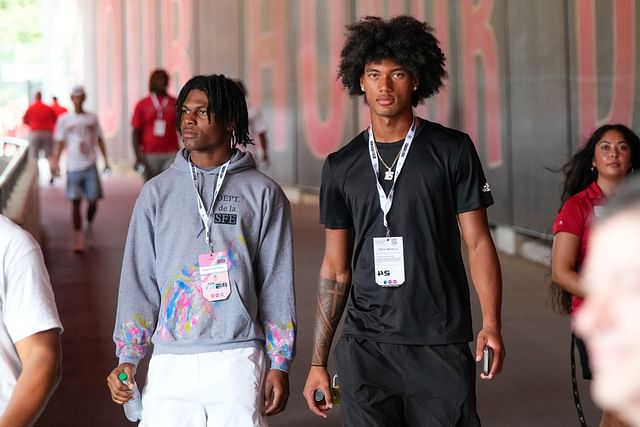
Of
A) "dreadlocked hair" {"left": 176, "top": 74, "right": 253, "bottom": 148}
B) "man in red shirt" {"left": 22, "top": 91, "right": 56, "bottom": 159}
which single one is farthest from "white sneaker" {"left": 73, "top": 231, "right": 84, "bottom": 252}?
"man in red shirt" {"left": 22, "top": 91, "right": 56, "bottom": 159}

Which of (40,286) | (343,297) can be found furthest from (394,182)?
(40,286)

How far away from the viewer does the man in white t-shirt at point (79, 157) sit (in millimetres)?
12961

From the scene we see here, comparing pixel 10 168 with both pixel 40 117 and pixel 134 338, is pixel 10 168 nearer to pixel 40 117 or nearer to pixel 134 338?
pixel 134 338

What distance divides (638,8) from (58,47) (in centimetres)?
3641

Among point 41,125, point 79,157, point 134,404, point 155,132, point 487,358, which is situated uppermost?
point 41,125

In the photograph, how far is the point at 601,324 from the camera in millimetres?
870

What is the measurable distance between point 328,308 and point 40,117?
21021mm

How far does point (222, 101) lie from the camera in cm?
388

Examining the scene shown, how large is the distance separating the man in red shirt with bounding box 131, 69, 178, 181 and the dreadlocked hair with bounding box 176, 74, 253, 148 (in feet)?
27.4

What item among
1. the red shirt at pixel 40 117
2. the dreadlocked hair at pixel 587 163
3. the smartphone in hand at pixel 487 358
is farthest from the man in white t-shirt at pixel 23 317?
the red shirt at pixel 40 117

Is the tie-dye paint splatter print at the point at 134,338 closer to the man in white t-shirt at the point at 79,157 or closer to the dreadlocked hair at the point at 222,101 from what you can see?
the dreadlocked hair at the point at 222,101

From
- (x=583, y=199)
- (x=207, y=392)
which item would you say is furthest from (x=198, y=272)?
(x=583, y=199)

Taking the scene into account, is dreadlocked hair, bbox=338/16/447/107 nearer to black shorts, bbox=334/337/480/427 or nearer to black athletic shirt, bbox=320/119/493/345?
black athletic shirt, bbox=320/119/493/345

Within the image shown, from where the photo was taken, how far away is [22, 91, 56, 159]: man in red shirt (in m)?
23.9
